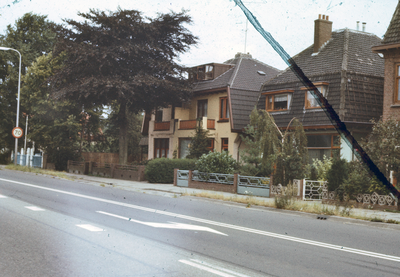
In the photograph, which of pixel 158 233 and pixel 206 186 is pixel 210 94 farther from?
pixel 158 233

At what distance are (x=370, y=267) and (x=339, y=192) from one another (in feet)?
33.0

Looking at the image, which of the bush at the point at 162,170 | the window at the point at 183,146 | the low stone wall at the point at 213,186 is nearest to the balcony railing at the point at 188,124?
the window at the point at 183,146

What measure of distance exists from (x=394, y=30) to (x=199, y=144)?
2813cm

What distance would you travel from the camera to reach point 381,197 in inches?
567

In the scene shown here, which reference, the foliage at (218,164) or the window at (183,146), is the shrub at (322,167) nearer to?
the foliage at (218,164)

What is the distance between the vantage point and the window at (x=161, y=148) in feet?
117

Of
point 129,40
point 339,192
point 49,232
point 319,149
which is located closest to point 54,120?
point 319,149

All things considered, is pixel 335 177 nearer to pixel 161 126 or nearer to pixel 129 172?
pixel 129 172

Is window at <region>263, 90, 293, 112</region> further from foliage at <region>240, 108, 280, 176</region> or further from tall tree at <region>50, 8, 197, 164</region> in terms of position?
tall tree at <region>50, 8, 197, 164</region>

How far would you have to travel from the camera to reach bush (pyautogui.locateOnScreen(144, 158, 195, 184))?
85.0ft

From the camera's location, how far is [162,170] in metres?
26.0

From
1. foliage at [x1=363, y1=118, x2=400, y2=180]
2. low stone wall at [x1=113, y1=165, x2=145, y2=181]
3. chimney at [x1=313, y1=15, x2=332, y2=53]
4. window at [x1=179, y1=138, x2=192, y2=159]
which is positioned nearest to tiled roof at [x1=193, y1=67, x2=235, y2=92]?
foliage at [x1=363, y1=118, x2=400, y2=180]

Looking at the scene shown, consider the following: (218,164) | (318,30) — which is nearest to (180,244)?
(318,30)

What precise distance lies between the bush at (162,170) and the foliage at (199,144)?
351cm
